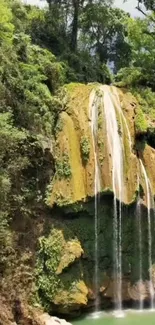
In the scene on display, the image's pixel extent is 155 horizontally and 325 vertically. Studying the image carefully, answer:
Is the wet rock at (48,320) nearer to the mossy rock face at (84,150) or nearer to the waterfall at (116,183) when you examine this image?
the waterfall at (116,183)

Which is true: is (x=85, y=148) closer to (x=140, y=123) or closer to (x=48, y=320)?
(x=140, y=123)

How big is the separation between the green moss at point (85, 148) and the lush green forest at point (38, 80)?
3.38 ft

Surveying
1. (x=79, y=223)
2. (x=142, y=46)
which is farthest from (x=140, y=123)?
(x=142, y=46)

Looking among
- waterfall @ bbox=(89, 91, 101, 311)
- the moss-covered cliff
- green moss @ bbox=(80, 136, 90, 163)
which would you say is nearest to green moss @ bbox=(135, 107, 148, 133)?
the moss-covered cliff

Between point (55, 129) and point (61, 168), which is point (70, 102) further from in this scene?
point (61, 168)

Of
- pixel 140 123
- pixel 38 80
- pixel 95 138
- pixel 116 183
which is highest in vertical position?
pixel 38 80

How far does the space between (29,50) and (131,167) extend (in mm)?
5899

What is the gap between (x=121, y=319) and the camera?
1476 centimetres

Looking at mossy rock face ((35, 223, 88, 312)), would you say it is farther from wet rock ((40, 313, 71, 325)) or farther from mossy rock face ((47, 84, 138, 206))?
mossy rock face ((47, 84, 138, 206))

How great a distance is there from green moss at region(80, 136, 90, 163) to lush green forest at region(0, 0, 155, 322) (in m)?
1.03

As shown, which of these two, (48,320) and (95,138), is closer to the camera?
(48,320)

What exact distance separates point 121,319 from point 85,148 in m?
Result: 5.56

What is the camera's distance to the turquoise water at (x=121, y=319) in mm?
14461

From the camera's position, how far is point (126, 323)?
14.3 meters
